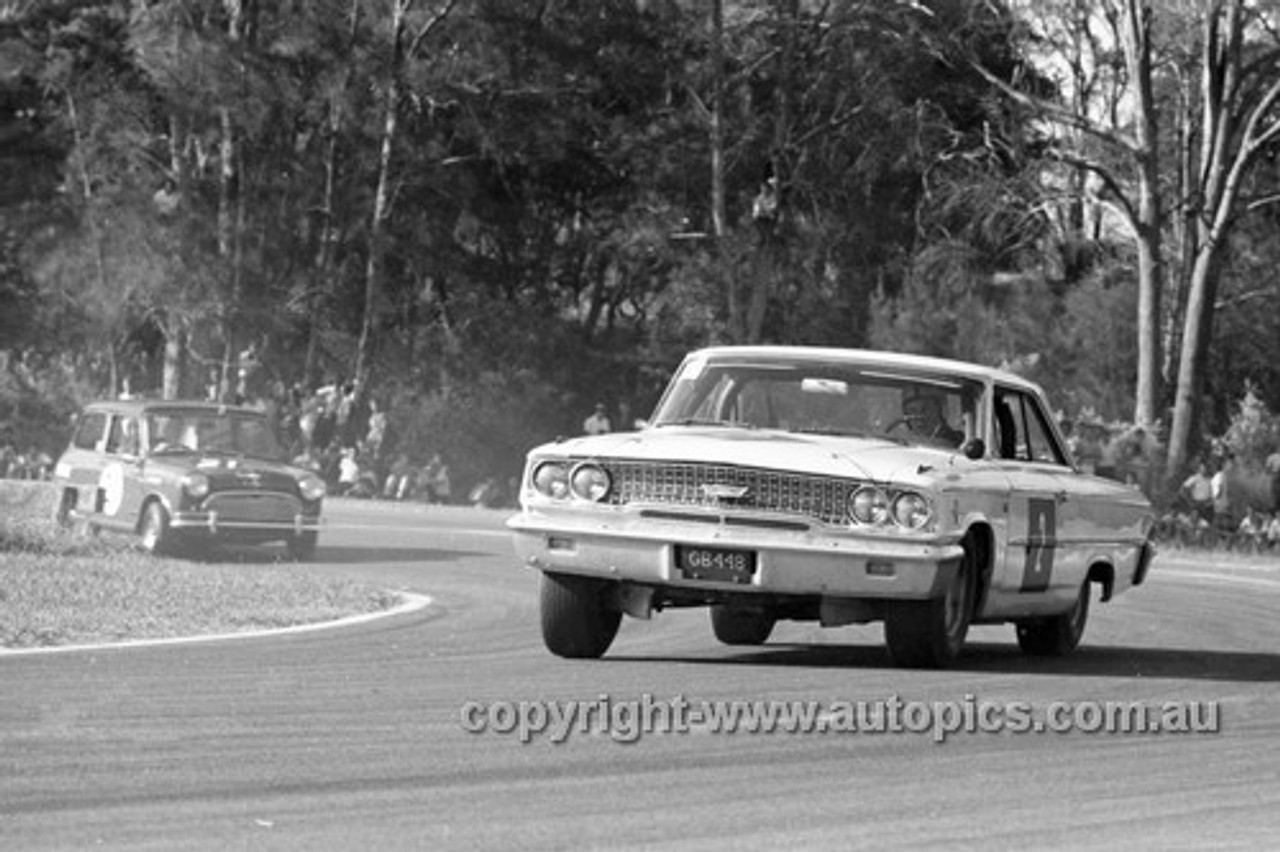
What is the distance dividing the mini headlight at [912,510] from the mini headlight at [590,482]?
1.33m

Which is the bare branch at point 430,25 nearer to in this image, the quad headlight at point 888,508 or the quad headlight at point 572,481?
the quad headlight at point 572,481

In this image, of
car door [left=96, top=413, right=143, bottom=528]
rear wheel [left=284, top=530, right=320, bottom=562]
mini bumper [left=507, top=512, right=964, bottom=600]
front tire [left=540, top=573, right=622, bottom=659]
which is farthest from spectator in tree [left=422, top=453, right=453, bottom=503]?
mini bumper [left=507, top=512, right=964, bottom=600]

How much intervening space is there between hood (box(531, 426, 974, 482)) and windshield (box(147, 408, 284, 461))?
1254 cm

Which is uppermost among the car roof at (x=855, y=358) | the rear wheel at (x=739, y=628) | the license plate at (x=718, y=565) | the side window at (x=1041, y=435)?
the car roof at (x=855, y=358)

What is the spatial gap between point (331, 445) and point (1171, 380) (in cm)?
1344

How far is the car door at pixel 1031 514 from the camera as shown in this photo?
13.3 m

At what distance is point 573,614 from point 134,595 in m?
4.73

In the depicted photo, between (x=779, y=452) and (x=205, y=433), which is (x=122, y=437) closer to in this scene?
(x=205, y=433)

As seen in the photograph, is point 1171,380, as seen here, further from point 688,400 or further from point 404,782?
point 404,782

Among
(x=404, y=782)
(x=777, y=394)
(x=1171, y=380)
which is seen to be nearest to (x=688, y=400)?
(x=777, y=394)

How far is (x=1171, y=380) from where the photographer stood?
41.6 metres

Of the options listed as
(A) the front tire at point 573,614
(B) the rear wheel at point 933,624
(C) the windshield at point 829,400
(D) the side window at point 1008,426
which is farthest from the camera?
(D) the side window at point 1008,426

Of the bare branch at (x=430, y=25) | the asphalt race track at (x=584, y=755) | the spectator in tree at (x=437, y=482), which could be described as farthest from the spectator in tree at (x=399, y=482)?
the asphalt race track at (x=584, y=755)

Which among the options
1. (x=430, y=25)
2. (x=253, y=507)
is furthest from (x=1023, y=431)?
(x=430, y=25)
